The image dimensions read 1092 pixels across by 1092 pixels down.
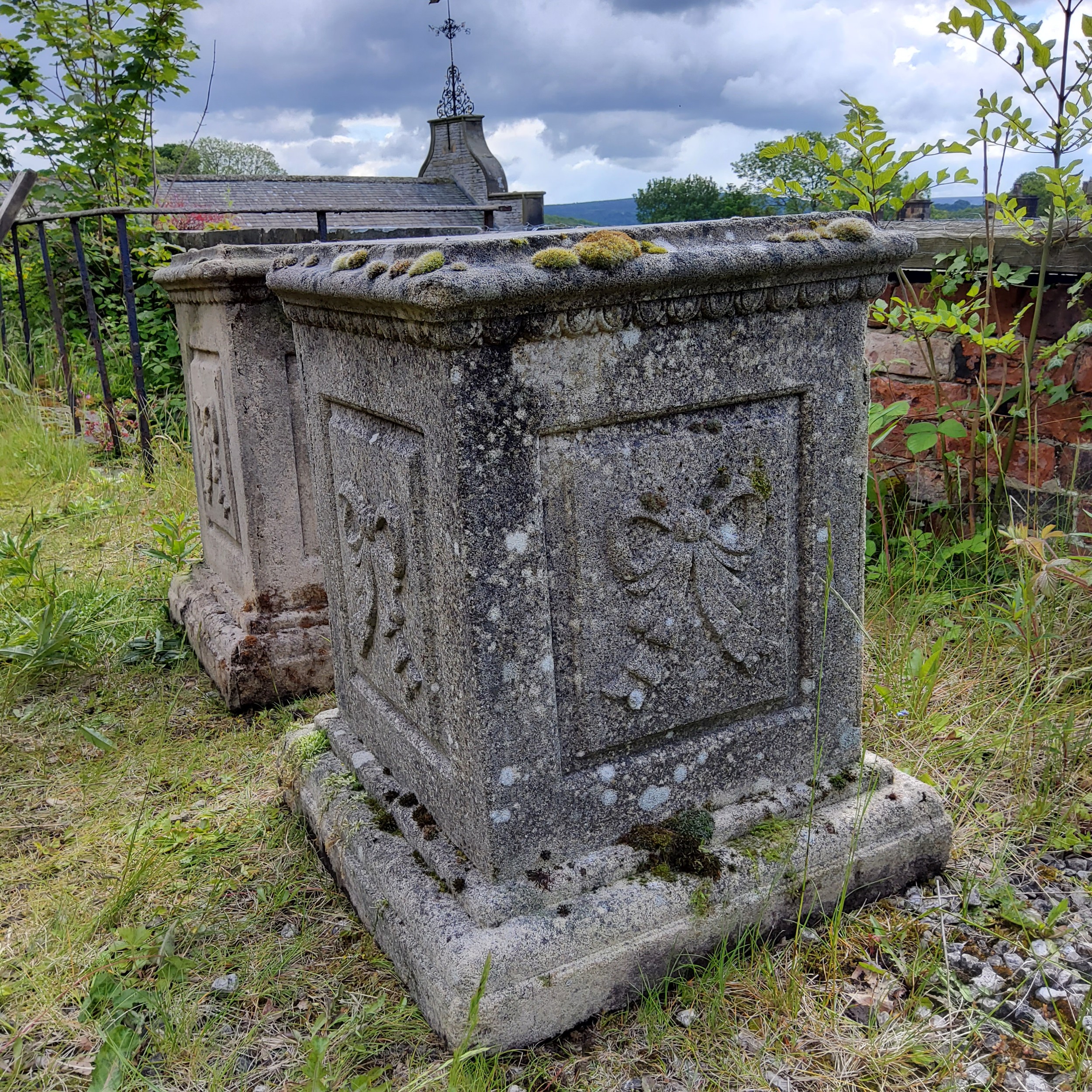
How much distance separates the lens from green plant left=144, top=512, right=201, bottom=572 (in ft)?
11.8

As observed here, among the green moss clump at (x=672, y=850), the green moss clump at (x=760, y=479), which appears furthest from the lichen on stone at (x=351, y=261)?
the green moss clump at (x=672, y=850)

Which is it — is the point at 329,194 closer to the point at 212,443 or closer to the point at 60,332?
the point at 60,332

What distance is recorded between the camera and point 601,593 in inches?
66.5

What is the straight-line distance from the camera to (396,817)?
197 cm

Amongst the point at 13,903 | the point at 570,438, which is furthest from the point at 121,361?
the point at 570,438

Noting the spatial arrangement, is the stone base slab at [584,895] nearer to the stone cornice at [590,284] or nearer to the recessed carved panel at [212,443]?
the stone cornice at [590,284]

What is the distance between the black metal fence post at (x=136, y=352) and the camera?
17.8 ft

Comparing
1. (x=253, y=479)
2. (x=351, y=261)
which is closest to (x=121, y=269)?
(x=253, y=479)

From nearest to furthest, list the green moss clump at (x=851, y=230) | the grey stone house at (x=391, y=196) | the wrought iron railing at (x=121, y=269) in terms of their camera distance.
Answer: the green moss clump at (x=851, y=230)
the wrought iron railing at (x=121, y=269)
the grey stone house at (x=391, y=196)

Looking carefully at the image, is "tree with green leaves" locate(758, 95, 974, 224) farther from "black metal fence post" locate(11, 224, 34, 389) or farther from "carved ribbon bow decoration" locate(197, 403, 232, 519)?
"black metal fence post" locate(11, 224, 34, 389)

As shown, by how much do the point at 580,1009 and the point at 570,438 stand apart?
101 centimetres

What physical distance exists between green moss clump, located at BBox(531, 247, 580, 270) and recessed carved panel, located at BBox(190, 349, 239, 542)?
171cm

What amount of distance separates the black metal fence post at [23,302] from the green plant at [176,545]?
Result: 331 cm

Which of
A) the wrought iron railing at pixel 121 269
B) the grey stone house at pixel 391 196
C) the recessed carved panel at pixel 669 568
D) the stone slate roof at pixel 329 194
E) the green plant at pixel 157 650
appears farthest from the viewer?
the stone slate roof at pixel 329 194
